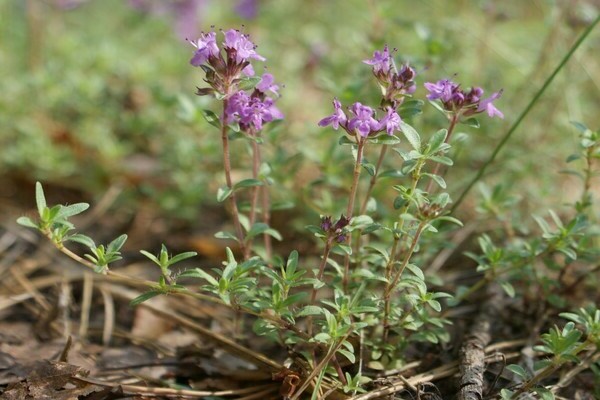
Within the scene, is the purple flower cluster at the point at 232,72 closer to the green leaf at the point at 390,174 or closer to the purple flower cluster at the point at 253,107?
the purple flower cluster at the point at 253,107

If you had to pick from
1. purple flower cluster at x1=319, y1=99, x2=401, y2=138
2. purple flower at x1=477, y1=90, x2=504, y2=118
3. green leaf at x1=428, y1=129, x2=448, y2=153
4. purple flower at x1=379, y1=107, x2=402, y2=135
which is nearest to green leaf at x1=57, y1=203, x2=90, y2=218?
purple flower cluster at x1=319, y1=99, x2=401, y2=138

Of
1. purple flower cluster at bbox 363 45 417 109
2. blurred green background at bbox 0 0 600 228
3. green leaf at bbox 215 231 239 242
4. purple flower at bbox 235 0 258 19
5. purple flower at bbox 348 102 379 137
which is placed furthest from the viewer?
purple flower at bbox 235 0 258 19

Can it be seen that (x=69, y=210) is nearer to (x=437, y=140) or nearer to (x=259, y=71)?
(x=437, y=140)

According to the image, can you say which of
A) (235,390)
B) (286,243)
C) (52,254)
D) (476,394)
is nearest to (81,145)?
(52,254)

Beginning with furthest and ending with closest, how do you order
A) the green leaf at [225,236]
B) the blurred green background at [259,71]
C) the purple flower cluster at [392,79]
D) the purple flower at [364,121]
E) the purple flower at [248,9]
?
the purple flower at [248,9], the blurred green background at [259,71], the green leaf at [225,236], the purple flower cluster at [392,79], the purple flower at [364,121]

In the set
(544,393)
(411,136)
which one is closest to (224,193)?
(411,136)

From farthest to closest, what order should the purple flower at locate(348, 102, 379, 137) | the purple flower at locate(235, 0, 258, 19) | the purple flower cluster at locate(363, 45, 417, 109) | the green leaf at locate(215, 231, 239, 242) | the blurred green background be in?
the purple flower at locate(235, 0, 258, 19) < the blurred green background < the green leaf at locate(215, 231, 239, 242) < the purple flower cluster at locate(363, 45, 417, 109) < the purple flower at locate(348, 102, 379, 137)

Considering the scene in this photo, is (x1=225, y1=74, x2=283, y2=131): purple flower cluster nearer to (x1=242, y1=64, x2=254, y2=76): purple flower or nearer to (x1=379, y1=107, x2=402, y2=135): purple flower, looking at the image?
(x1=242, y1=64, x2=254, y2=76): purple flower

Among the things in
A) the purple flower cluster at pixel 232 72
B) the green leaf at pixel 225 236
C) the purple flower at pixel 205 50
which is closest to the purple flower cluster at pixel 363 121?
the purple flower cluster at pixel 232 72
